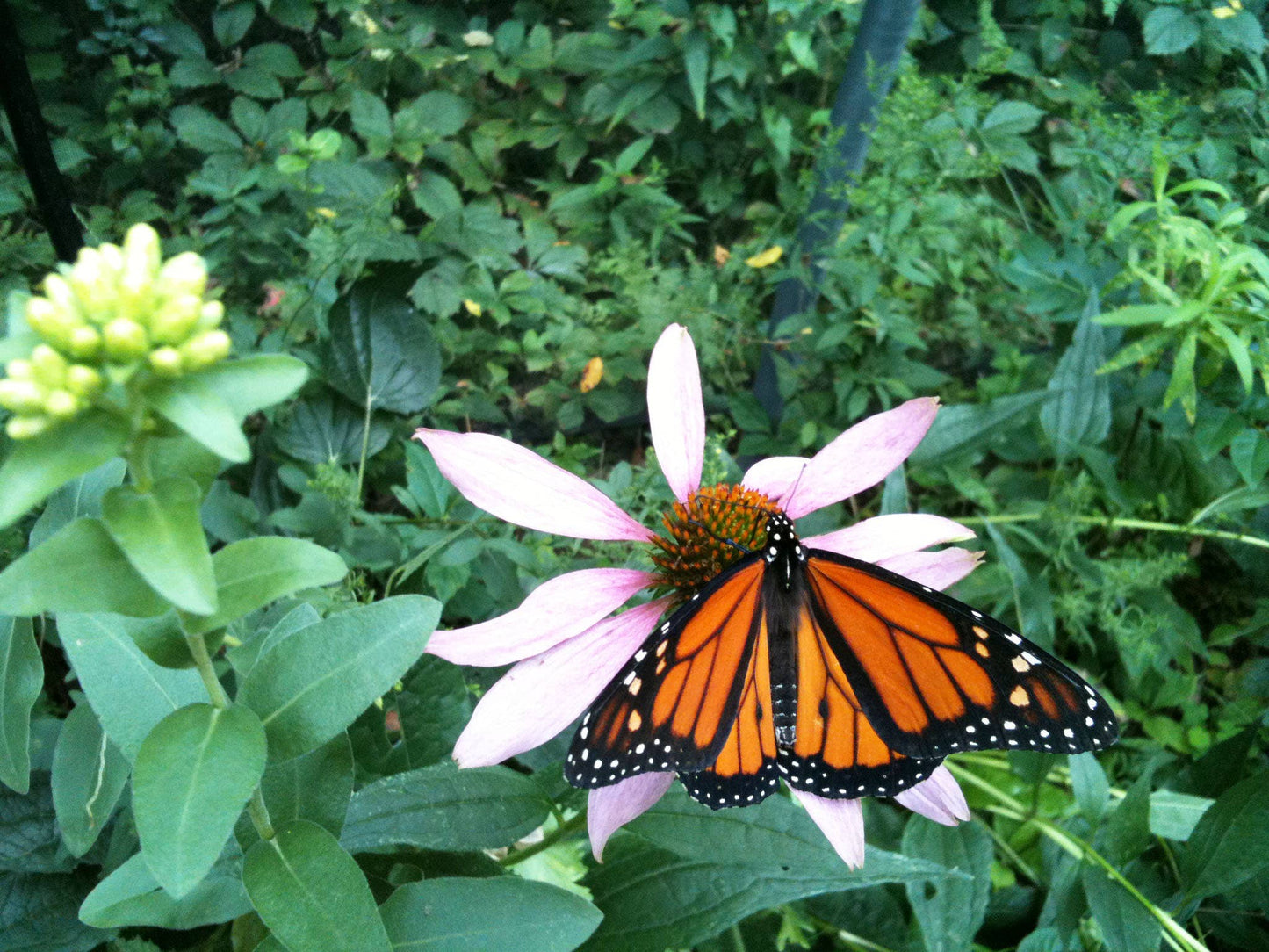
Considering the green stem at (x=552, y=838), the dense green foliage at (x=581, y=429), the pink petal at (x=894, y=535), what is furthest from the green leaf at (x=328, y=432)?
the pink petal at (x=894, y=535)

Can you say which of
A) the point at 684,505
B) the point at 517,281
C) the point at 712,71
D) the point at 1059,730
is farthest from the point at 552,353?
the point at 1059,730

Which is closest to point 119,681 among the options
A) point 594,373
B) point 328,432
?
point 328,432

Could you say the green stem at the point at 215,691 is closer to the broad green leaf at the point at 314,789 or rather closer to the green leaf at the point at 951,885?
the broad green leaf at the point at 314,789

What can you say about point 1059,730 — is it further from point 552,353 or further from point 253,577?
point 552,353

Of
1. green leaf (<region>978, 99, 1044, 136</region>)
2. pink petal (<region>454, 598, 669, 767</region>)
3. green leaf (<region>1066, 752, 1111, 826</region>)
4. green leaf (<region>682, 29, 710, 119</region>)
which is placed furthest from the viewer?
green leaf (<region>682, 29, 710, 119</region>)

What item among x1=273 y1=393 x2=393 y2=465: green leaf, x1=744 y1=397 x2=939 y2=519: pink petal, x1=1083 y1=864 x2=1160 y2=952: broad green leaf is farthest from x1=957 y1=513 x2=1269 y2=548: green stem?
x1=273 y1=393 x2=393 y2=465: green leaf

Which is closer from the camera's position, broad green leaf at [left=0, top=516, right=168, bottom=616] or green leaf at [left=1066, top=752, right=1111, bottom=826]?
broad green leaf at [left=0, top=516, right=168, bottom=616]

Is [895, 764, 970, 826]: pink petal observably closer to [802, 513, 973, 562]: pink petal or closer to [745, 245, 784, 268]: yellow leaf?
[802, 513, 973, 562]: pink petal
